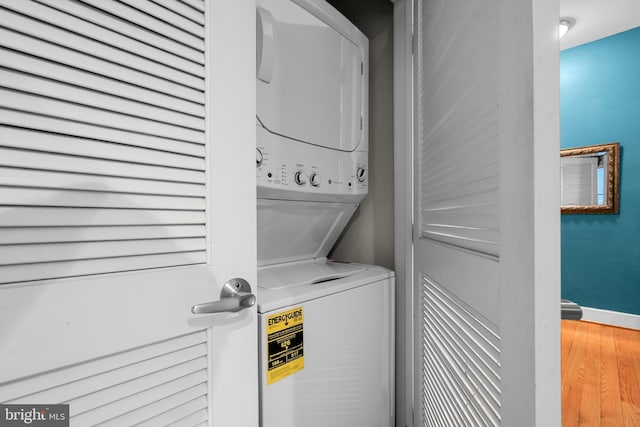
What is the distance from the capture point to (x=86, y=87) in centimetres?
54

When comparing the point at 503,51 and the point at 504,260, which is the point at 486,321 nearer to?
the point at 504,260

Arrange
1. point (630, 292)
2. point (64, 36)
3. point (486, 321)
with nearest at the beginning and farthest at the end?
point (64, 36) < point (486, 321) < point (630, 292)

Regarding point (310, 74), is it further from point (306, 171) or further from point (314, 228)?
point (314, 228)

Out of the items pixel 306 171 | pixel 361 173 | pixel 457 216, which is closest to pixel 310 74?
pixel 306 171

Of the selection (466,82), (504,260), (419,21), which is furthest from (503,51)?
(419,21)

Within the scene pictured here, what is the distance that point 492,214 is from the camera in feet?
2.10

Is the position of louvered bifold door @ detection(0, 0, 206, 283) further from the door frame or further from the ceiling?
the ceiling

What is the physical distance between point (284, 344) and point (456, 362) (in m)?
0.44

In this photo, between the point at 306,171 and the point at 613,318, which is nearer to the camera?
the point at 306,171

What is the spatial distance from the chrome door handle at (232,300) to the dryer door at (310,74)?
49 cm

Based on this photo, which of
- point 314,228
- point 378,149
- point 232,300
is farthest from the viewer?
point 378,149

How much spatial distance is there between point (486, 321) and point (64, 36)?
35.1 inches

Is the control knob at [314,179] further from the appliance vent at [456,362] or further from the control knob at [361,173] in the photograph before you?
the appliance vent at [456,362]
